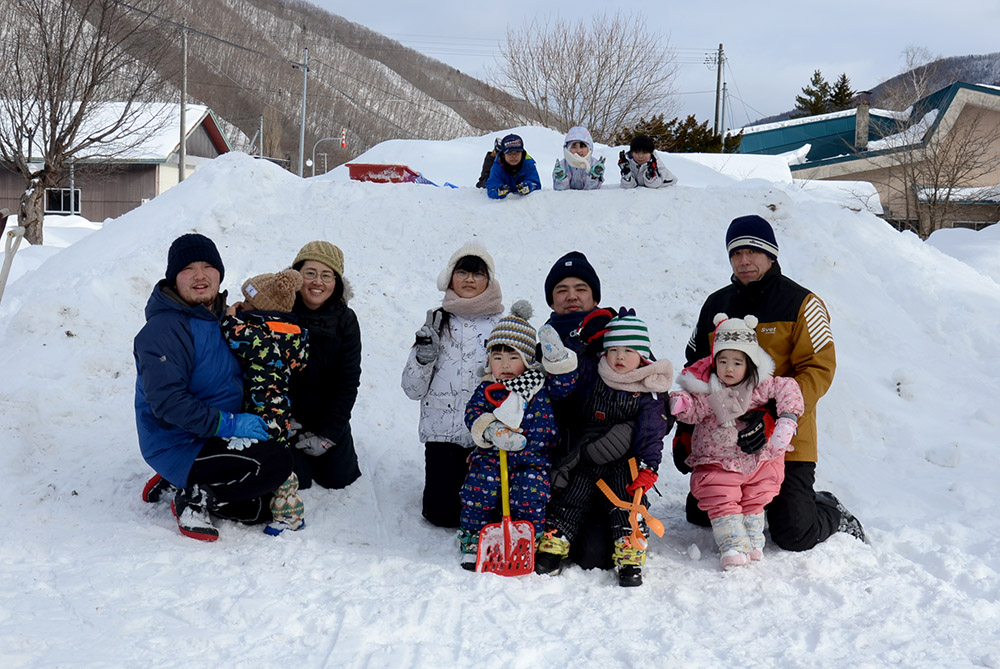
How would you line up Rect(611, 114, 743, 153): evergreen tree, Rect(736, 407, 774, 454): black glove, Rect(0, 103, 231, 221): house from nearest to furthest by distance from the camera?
Rect(736, 407, 774, 454): black glove
Rect(611, 114, 743, 153): evergreen tree
Rect(0, 103, 231, 221): house

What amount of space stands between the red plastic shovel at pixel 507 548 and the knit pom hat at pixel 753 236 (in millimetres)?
1820

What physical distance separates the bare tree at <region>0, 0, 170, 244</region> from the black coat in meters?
12.9

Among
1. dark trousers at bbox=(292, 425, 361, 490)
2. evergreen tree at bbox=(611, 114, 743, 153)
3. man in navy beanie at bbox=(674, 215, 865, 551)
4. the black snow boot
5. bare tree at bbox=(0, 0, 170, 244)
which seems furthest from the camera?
evergreen tree at bbox=(611, 114, 743, 153)

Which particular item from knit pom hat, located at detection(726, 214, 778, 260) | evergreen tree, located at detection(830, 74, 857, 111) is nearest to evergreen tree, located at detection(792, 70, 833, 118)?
evergreen tree, located at detection(830, 74, 857, 111)

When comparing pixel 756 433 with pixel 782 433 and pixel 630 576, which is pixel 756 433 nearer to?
pixel 782 433

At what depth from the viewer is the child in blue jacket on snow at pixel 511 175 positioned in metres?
7.80

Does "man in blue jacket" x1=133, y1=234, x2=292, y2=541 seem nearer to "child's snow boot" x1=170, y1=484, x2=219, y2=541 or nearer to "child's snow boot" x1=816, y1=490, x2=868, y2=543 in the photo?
"child's snow boot" x1=170, y1=484, x2=219, y2=541

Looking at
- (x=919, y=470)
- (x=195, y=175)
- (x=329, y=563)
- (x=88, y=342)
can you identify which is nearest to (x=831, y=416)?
(x=919, y=470)

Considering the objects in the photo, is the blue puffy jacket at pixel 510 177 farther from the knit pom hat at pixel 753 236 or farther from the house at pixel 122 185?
the house at pixel 122 185

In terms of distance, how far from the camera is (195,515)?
144 inches

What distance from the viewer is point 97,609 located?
2.91 meters

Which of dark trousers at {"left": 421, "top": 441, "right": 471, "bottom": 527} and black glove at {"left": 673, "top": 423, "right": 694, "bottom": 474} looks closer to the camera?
black glove at {"left": 673, "top": 423, "right": 694, "bottom": 474}

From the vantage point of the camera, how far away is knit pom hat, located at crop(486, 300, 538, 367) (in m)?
3.64

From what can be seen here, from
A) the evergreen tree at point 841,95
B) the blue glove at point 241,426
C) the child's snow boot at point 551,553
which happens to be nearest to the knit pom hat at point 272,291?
the blue glove at point 241,426
